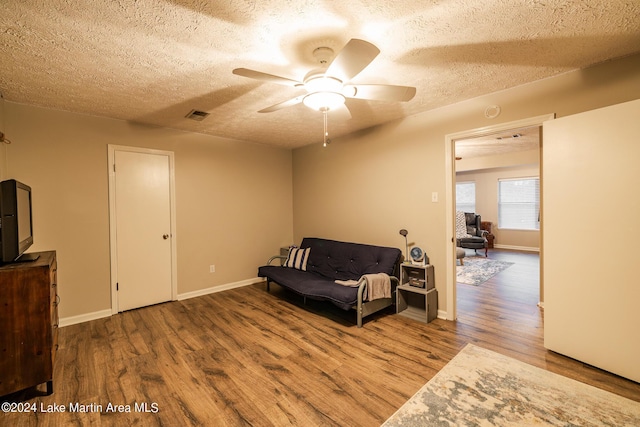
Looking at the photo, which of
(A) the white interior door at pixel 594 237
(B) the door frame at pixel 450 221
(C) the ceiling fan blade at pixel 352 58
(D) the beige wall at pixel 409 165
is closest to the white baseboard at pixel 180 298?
(D) the beige wall at pixel 409 165

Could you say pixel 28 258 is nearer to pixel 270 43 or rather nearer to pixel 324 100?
pixel 270 43

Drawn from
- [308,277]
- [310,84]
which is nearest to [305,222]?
[308,277]

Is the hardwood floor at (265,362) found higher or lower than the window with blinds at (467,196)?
lower

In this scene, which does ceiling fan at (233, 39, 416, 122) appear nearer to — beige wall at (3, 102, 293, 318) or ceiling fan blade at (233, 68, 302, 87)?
ceiling fan blade at (233, 68, 302, 87)

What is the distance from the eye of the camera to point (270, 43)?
72.3 inches

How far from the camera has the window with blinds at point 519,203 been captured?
7422 millimetres

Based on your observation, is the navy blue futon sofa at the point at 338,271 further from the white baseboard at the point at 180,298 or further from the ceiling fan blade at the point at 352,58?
the ceiling fan blade at the point at 352,58

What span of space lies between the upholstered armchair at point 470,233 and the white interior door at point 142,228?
6.33 metres

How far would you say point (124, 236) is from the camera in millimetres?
3449

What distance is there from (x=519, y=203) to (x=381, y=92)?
765 centimetres

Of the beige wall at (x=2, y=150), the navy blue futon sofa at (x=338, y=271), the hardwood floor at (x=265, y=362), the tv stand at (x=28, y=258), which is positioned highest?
the beige wall at (x=2, y=150)

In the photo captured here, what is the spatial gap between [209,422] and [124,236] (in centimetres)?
267

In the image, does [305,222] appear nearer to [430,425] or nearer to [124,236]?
[124,236]

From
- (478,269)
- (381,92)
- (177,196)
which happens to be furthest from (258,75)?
(478,269)
